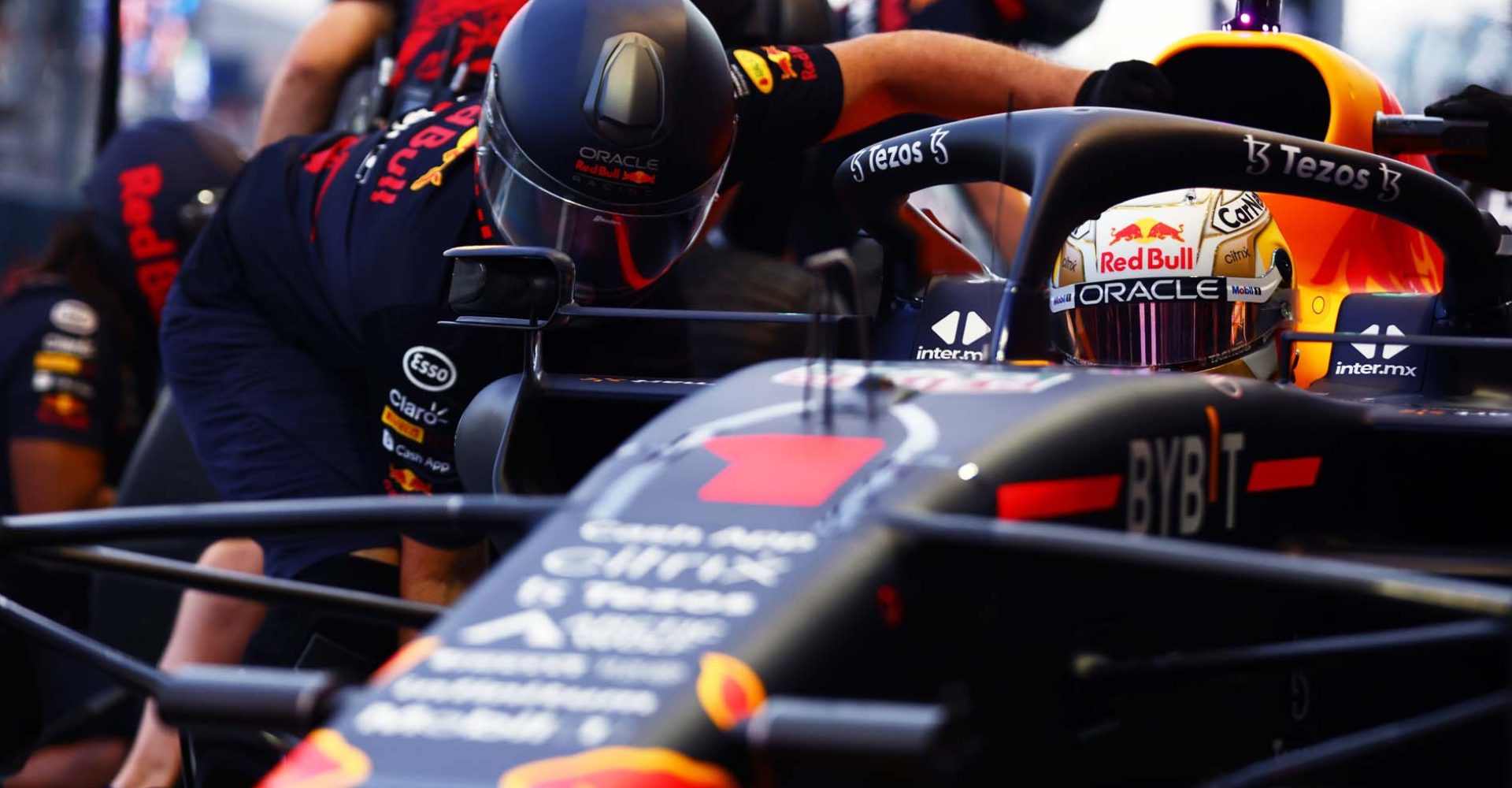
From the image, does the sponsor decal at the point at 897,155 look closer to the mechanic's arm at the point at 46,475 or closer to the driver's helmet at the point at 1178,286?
the driver's helmet at the point at 1178,286

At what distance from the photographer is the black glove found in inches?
96.1

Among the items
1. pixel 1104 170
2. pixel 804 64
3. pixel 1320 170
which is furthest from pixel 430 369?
pixel 1320 170

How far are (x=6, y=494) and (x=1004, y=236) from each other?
2.41 meters

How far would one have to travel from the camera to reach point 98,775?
3.98 m

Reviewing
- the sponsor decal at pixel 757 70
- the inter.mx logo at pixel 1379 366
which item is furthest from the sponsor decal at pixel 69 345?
the inter.mx logo at pixel 1379 366

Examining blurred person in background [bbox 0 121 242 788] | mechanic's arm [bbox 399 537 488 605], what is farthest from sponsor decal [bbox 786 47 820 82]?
blurred person in background [bbox 0 121 242 788]

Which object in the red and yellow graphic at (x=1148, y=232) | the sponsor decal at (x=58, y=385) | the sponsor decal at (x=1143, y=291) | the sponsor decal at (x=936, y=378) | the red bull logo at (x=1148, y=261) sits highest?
the red and yellow graphic at (x=1148, y=232)

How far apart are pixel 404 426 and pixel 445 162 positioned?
43 centimetres

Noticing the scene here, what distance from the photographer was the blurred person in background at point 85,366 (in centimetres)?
411

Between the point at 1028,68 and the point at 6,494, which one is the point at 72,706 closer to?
the point at 6,494

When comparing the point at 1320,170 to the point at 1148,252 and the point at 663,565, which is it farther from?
the point at 663,565

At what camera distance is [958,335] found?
251cm

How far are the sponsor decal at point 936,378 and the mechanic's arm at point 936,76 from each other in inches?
55.4

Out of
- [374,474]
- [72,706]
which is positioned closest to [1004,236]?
[374,474]
